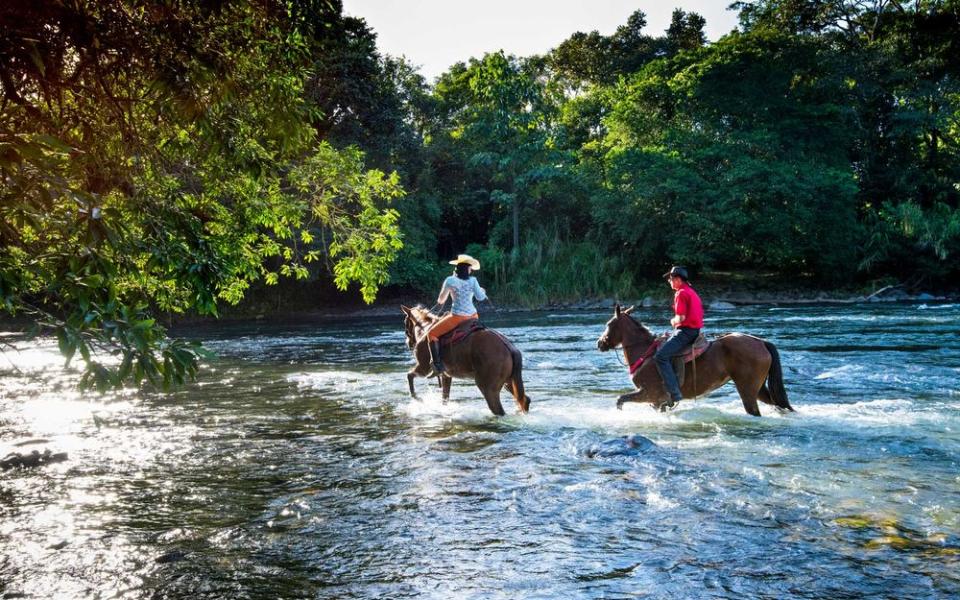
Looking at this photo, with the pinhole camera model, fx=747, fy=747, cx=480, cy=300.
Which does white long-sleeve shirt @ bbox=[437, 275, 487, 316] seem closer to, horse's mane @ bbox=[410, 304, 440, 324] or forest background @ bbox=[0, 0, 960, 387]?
horse's mane @ bbox=[410, 304, 440, 324]

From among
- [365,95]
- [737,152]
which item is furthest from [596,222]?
[365,95]

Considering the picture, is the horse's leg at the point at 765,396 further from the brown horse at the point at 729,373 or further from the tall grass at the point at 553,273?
the tall grass at the point at 553,273

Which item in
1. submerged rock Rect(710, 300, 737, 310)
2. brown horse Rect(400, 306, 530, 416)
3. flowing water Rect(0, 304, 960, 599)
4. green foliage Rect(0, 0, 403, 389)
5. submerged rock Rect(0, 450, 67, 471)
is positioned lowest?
flowing water Rect(0, 304, 960, 599)

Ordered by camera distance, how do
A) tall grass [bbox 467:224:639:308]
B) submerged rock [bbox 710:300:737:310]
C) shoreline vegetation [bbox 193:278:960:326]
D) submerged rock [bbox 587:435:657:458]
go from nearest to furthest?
submerged rock [bbox 587:435:657:458] → submerged rock [bbox 710:300:737:310] → shoreline vegetation [bbox 193:278:960:326] → tall grass [bbox 467:224:639:308]

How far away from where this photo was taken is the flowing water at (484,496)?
17.9ft

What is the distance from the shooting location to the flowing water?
5.45m

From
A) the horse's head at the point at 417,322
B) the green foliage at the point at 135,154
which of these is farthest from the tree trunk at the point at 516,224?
the green foliage at the point at 135,154

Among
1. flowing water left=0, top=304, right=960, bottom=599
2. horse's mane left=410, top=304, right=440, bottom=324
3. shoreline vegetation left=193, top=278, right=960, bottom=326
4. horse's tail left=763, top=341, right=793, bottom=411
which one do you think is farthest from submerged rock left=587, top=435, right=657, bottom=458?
shoreline vegetation left=193, top=278, right=960, bottom=326

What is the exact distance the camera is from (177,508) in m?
7.35

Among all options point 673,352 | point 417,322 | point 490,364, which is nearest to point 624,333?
point 673,352

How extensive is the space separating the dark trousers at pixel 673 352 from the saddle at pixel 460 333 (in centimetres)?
299

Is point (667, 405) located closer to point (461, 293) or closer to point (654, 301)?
point (461, 293)

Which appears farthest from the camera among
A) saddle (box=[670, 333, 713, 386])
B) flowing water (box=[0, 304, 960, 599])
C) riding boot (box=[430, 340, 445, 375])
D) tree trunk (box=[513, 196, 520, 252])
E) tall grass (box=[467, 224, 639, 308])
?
tree trunk (box=[513, 196, 520, 252])

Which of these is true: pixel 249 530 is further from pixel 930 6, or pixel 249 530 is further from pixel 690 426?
pixel 930 6
